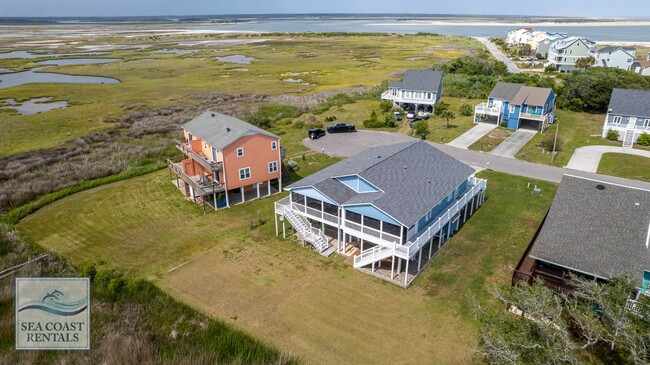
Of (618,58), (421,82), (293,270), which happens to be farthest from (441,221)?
(618,58)

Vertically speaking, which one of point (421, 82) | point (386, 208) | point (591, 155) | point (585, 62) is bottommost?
point (591, 155)

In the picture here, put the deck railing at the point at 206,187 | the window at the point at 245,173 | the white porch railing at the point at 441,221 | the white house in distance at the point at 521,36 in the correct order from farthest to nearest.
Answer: the white house in distance at the point at 521,36 < the window at the point at 245,173 < the deck railing at the point at 206,187 < the white porch railing at the point at 441,221

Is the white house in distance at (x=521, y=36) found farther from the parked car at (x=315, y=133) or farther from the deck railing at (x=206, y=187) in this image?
the deck railing at (x=206, y=187)

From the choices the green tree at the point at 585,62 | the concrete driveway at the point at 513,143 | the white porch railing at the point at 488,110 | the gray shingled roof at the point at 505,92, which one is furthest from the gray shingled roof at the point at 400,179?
the green tree at the point at 585,62

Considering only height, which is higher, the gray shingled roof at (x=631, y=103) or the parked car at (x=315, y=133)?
the gray shingled roof at (x=631, y=103)

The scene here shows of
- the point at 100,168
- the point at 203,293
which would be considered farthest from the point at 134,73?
the point at 203,293

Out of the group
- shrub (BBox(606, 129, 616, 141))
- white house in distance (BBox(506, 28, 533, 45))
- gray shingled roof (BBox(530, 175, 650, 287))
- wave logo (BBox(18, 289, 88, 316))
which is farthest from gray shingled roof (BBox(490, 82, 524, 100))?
white house in distance (BBox(506, 28, 533, 45))

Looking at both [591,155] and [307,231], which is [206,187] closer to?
[307,231]
